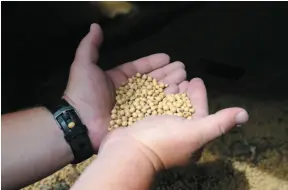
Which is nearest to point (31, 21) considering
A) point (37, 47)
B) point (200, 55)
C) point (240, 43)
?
point (37, 47)

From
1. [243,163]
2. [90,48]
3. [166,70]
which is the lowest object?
[243,163]

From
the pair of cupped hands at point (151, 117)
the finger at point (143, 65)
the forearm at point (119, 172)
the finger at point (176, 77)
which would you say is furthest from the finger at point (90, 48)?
the forearm at point (119, 172)

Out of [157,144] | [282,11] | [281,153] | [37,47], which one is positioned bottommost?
[281,153]

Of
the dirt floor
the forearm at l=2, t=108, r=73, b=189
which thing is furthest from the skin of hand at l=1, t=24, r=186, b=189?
the dirt floor

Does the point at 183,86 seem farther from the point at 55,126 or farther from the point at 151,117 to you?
the point at 55,126

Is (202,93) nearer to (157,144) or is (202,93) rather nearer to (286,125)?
(157,144)

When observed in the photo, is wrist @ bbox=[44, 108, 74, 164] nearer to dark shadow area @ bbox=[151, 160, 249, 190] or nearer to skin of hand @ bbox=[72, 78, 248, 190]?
skin of hand @ bbox=[72, 78, 248, 190]

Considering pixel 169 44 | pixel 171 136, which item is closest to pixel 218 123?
pixel 171 136
